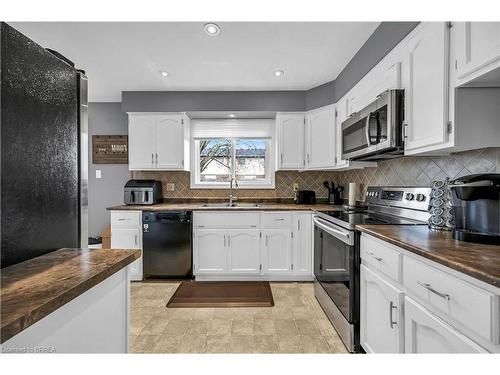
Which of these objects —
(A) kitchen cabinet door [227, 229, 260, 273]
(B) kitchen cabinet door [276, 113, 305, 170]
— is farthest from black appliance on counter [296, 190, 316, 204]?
(A) kitchen cabinet door [227, 229, 260, 273]

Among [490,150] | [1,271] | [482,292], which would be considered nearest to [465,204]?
[490,150]

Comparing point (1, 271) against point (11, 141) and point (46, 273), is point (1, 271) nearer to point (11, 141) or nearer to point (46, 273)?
point (46, 273)

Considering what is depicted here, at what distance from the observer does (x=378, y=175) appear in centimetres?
266

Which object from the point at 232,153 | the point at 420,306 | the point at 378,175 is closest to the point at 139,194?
the point at 232,153

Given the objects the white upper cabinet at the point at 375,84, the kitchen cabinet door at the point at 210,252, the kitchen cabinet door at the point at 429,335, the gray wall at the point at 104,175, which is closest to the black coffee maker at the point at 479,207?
the kitchen cabinet door at the point at 429,335

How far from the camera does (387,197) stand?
90.8 inches

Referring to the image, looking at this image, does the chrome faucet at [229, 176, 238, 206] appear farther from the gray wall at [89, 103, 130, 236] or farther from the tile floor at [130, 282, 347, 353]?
the gray wall at [89, 103, 130, 236]

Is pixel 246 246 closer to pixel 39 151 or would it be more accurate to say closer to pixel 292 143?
pixel 292 143

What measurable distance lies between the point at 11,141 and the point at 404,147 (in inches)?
78.6

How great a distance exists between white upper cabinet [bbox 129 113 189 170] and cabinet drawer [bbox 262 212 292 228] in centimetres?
133

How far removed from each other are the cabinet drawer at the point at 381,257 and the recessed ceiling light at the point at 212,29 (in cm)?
193

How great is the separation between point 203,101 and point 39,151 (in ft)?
8.99

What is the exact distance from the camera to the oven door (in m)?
1.82

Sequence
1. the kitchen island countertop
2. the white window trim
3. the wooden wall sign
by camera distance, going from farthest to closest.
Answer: the wooden wall sign → the white window trim → the kitchen island countertop
